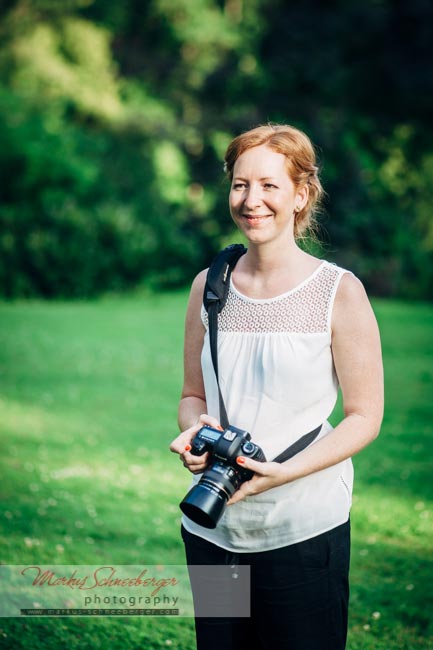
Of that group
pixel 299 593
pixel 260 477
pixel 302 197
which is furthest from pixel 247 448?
pixel 302 197

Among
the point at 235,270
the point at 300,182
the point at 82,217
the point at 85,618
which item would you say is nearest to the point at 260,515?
the point at 235,270

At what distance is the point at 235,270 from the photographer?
2529 millimetres

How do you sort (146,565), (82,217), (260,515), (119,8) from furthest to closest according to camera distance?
(119,8)
(82,217)
(146,565)
(260,515)

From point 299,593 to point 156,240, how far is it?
22.9 metres

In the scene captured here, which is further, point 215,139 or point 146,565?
point 215,139

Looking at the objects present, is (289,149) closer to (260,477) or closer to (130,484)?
(260,477)

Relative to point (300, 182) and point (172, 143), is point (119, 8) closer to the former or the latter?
→ point (172, 143)

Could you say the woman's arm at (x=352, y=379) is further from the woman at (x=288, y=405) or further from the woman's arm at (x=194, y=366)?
the woman's arm at (x=194, y=366)

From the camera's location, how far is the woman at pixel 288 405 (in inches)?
89.4

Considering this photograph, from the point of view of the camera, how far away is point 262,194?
233cm

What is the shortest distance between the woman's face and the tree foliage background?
64.9 ft

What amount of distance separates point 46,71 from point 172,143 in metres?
5.42

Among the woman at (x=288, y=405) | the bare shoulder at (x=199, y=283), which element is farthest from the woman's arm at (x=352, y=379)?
the bare shoulder at (x=199, y=283)

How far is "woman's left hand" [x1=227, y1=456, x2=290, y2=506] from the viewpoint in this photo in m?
2.13
